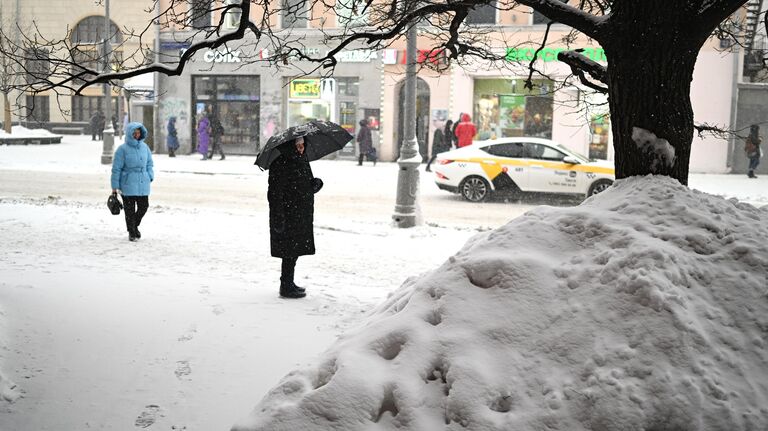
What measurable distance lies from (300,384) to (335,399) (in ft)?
0.78

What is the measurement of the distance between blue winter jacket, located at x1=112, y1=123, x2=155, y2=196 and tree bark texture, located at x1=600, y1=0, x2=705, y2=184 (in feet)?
24.3

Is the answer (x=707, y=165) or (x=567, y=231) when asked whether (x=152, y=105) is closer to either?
(x=707, y=165)

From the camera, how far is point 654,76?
4.58 m

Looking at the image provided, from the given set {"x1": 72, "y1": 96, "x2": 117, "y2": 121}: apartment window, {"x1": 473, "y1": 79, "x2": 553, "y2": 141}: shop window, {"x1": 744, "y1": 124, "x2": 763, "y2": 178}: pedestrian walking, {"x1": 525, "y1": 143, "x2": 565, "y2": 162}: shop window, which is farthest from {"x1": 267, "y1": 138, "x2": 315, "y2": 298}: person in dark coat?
{"x1": 72, "y1": 96, "x2": 117, "y2": 121}: apartment window

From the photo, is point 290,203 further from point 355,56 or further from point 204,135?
point 355,56

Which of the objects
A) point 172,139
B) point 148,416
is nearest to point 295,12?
point 148,416

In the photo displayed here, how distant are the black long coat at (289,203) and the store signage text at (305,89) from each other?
23366mm

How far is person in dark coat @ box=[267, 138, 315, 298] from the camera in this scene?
7.29 metres

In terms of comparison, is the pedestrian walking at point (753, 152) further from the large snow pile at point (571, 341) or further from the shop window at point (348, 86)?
the large snow pile at point (571, 341)

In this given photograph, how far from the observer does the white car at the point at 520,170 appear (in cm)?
1594

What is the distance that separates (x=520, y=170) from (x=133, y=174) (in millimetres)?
8867

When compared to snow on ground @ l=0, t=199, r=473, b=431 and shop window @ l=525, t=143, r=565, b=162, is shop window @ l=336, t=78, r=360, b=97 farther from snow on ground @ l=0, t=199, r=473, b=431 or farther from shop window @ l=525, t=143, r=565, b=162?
snow on ground @ l=0, t=199, r=473, b=431

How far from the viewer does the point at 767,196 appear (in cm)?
1833

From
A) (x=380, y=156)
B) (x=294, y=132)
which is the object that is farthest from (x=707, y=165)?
(x=294, y=132)
